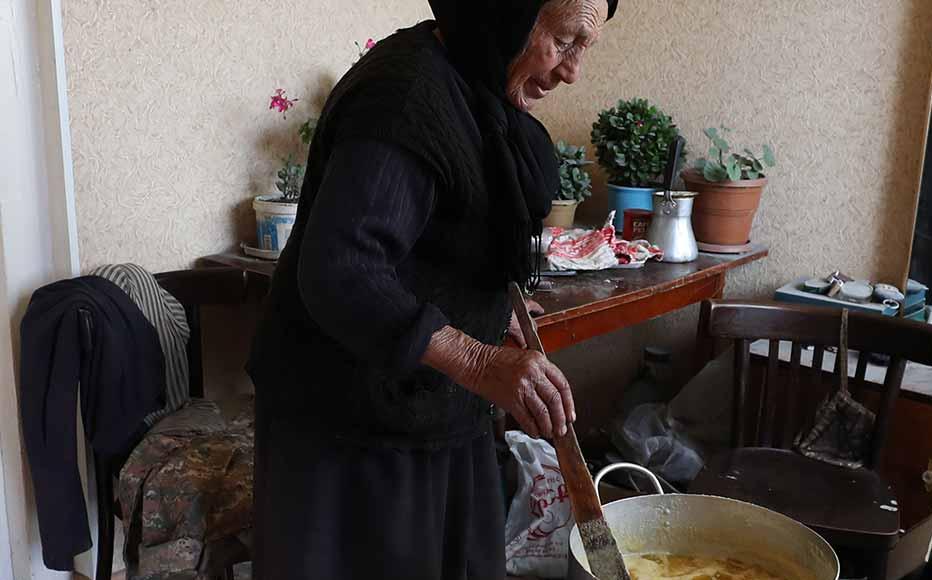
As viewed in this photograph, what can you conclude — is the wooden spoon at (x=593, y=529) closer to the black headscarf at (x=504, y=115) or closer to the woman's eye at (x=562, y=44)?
the black headscarf at (x=504, y=115)

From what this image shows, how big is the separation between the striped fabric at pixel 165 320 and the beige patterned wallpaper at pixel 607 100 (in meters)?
0.21

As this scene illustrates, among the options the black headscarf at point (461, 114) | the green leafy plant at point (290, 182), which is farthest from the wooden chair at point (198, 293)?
the black headscarf at point (461, 114)

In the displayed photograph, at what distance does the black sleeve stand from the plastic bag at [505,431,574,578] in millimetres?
1171

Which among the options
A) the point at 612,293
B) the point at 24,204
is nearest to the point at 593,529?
the point at 612,293

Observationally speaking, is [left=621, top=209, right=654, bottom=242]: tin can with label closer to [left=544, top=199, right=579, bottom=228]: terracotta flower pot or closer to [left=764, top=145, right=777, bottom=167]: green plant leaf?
[left=544, top=199, right=579, bottom=228]: terracotta flower pot

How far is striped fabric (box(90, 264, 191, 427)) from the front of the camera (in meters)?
1.59

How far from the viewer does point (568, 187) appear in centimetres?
232

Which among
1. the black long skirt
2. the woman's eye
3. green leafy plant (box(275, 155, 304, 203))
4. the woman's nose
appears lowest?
the black long skirt

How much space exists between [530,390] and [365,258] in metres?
0.21

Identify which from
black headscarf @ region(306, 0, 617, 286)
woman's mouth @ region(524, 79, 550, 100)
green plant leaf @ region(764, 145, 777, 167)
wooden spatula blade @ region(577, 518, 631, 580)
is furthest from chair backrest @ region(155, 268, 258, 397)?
green plant leaf @ region(764, 145, 777, 167)

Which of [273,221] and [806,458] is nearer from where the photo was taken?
[806,458]

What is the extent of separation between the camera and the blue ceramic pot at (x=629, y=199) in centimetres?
229

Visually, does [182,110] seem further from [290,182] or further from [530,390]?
[530,390]

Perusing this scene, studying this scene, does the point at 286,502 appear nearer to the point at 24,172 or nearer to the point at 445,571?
the point at 445,571
